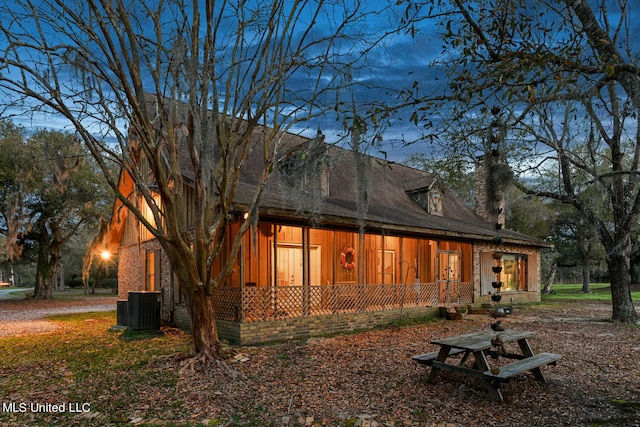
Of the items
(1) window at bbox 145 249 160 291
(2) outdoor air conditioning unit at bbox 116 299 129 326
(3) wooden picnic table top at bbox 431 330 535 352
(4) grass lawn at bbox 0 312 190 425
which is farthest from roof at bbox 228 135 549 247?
(2) outdoor air conditioning unit at bbox 116 299 129 326

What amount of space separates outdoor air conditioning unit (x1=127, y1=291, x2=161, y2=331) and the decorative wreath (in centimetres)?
623

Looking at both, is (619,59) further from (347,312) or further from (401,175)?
(401,175)

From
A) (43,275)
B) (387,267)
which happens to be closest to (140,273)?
(387,267)

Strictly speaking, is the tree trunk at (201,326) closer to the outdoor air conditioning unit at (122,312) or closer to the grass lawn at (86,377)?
the grass lawn at (86,377)

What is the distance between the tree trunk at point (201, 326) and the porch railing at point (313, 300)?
2.14 m

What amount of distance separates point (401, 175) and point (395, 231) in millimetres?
8060

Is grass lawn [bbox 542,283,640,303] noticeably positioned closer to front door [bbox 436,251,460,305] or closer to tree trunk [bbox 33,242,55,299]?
front door [bbox 436,251,460,305]

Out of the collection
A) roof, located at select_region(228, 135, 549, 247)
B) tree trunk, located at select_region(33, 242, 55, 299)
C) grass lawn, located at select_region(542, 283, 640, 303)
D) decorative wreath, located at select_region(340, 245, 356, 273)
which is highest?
roof, located at select_region(228, 135, 549, 247)

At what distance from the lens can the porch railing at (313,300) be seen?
10.1 metres

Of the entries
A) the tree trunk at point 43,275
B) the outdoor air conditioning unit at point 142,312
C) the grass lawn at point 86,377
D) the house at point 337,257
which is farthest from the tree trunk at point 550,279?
the tree trunk at point 43,275

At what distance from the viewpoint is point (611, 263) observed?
44.7ft

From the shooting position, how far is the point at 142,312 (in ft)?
38.2

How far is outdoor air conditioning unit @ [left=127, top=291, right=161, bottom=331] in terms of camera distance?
11573mm

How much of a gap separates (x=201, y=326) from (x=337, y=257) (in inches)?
319
